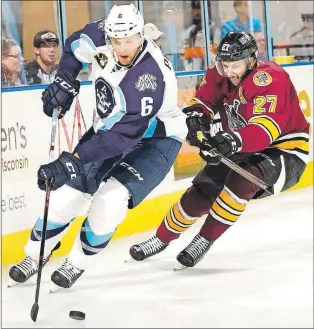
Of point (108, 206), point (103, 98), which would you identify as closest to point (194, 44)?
point (103, 98)

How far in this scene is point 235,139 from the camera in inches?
84.8

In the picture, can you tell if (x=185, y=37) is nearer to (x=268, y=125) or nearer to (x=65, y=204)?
(x=268, y=125)

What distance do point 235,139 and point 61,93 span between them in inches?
14.4

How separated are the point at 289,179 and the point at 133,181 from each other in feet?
1.35

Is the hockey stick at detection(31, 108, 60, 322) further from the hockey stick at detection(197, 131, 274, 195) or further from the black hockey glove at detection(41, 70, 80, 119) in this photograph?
the hockey stick at detection(197, 131, 274, 195)

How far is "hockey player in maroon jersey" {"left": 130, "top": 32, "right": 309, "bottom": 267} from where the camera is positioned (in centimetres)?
212

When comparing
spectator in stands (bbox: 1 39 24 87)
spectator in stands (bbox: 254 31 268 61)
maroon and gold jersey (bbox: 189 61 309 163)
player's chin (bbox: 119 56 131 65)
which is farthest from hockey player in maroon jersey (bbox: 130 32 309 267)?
spectator in stands (bbox: 1 39 24 87)

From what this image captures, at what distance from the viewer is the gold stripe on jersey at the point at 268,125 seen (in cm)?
213

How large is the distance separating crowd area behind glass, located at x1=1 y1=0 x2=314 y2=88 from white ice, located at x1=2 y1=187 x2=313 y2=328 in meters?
0.42

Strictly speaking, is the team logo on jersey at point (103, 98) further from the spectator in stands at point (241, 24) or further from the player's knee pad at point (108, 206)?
the spectator in stands at point (241, 24)

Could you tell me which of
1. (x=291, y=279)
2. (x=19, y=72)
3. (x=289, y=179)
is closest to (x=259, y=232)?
(x=291, y=279)

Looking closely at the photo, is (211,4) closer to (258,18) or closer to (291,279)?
(258,18)

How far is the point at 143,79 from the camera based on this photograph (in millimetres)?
1981

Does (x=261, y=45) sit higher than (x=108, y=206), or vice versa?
(x=261, y=45)
